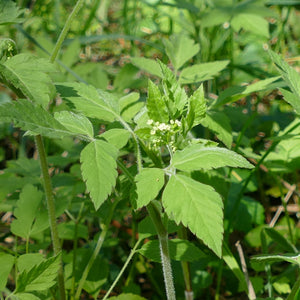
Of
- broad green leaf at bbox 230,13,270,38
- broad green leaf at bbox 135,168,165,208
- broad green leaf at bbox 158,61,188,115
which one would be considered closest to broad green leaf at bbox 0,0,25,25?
broad green leaf at bbox 158,61,188,115

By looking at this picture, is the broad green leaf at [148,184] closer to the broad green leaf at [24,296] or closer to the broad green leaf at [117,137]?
the broad green leaf at [117,137]

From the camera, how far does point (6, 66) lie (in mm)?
1090

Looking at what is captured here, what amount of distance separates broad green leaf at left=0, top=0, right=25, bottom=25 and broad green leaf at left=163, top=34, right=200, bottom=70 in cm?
67

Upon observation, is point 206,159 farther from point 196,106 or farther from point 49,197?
point 49,197

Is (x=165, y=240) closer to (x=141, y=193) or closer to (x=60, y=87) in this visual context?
(x=141, y=193)

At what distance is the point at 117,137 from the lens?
1146 mm

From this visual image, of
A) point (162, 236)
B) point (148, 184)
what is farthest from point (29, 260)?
point (148, 184)

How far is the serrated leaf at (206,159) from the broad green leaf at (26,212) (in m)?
0.70

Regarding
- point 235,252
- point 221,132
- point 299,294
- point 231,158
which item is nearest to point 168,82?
point 231,158

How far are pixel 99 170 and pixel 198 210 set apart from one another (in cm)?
25

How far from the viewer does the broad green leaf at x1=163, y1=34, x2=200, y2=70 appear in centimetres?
168

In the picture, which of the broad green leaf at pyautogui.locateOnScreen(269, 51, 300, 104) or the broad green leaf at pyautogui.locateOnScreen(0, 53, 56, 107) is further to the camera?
the broad green leaf at pyautogui.locateOnScreen(269, 51, 300, 104)

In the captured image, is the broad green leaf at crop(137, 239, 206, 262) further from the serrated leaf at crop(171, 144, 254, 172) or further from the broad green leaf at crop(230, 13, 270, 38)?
the broad green leaf at crop(230, 13, 270, 38)

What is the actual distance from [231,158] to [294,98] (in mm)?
345
